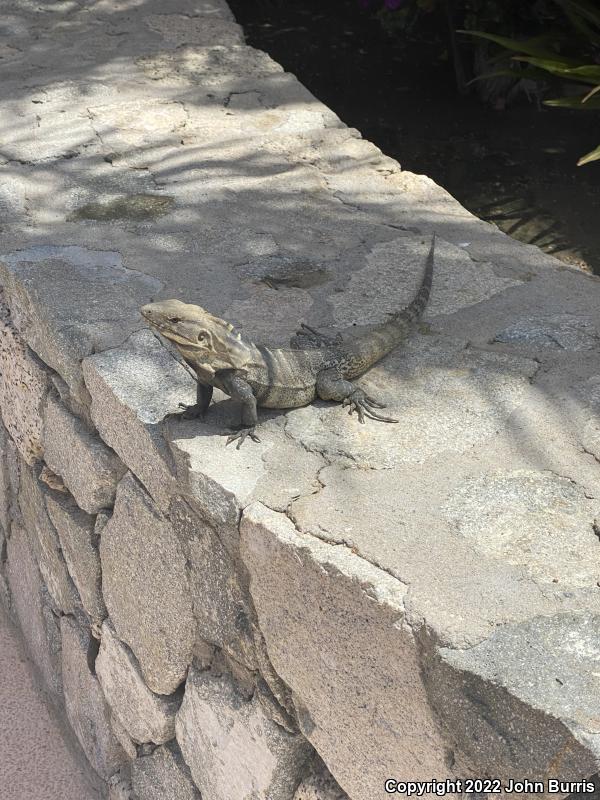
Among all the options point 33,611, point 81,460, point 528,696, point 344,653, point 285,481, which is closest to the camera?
point 528,696

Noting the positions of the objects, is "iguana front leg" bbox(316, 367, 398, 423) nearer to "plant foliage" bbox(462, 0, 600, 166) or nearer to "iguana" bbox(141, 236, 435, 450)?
"iguana" bbox(141, 236, 435, 450)

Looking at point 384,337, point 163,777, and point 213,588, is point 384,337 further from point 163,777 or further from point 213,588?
point 163,777

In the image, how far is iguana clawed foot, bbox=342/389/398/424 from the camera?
235 cm

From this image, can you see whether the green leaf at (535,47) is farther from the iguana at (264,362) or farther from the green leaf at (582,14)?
the iguana at (264,362)

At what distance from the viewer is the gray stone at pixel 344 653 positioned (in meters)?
1.79

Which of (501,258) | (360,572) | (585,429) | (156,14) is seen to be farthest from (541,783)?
(156,14)

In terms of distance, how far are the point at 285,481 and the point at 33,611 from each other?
1.81 metres

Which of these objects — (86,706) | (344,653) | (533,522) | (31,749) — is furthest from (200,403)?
(31,749)

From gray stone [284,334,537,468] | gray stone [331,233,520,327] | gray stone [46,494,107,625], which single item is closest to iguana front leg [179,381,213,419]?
gray stone [284,334,537,468]

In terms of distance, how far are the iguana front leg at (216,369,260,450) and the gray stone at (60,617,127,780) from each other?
1.20 metres

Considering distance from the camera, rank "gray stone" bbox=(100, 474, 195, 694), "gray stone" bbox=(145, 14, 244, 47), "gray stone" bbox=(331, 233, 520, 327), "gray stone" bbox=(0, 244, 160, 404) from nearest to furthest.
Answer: "gray stone" bbox=(100, 474, 195, 694) → "gray stone" bbox=(0, 244, 160, 404) → "gray stone" bbox=(331, 233, 520, 327) → "gray stone" bbox=(145, 14, 244, 47)

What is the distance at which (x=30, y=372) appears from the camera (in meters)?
3.01

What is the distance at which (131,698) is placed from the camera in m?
2.86

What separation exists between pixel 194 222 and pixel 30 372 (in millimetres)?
791
